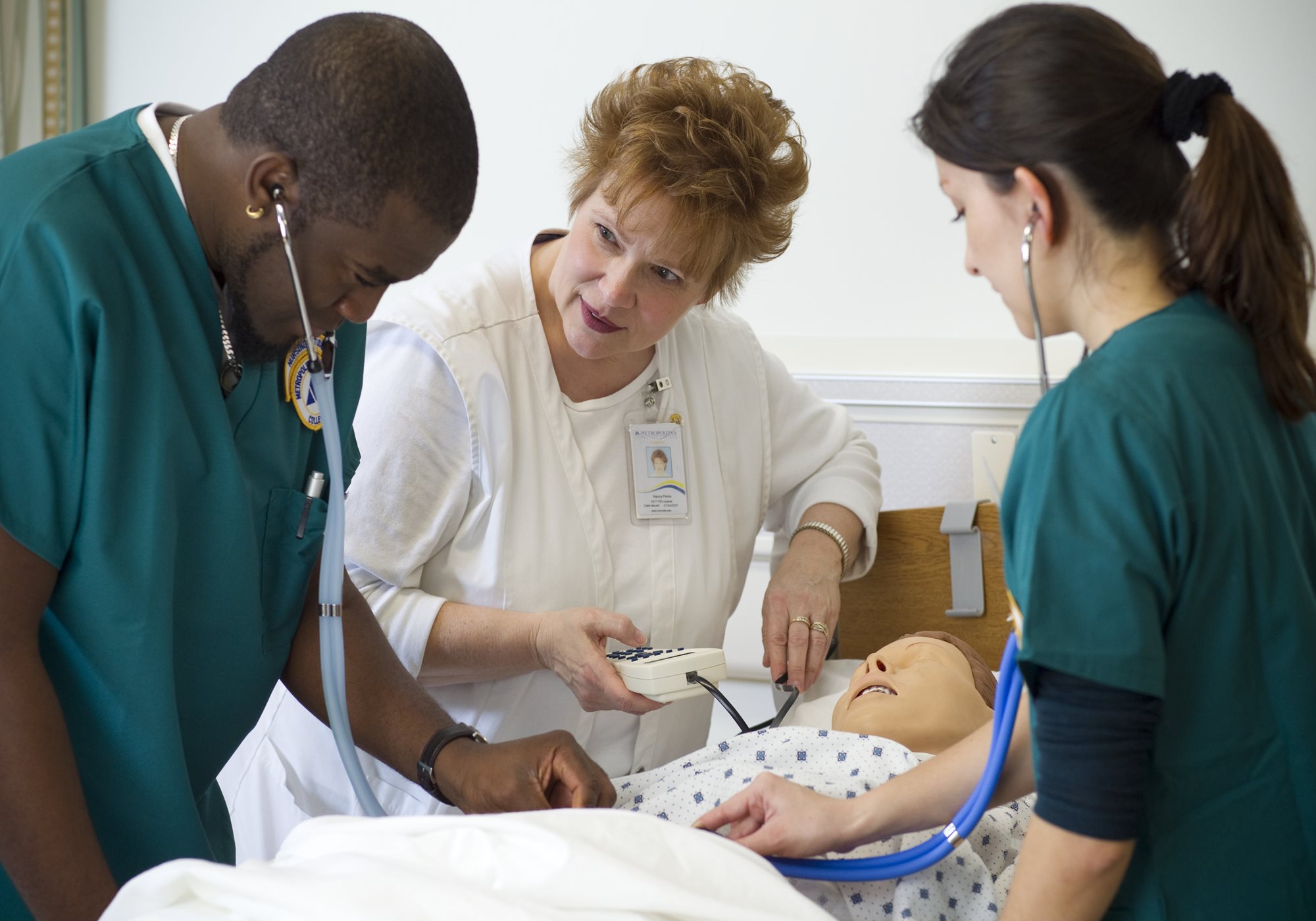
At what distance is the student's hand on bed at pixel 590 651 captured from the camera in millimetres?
1588

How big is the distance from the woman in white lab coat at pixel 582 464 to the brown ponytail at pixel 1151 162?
0.76 m

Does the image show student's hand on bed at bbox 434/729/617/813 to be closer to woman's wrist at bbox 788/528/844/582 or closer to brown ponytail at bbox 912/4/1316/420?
woman's wrist at bbox 788/528/844/582

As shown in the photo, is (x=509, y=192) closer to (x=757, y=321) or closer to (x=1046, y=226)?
(x=757, y=321)

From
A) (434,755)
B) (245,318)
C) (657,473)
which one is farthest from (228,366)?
(657,473)

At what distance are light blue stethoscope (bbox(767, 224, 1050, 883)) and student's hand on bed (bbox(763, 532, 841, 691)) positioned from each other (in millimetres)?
660

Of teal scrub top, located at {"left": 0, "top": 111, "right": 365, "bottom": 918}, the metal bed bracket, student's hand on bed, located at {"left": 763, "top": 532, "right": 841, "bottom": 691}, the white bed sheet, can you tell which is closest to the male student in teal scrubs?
teal scrub top, located at {"left": 0, "top": 111, "right": 365, "bottom": 918}

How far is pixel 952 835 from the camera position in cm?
115

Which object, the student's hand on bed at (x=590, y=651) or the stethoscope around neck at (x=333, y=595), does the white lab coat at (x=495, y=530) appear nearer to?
the student's hand on bed at (x=590, y=651)

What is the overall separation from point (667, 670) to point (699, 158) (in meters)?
0.74

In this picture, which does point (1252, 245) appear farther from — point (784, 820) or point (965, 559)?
point (965, 559)

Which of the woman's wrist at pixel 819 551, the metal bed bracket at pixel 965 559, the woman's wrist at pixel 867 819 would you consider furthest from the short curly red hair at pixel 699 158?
the woman's wrist at pixel 867 819

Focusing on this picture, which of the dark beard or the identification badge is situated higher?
the dark beard

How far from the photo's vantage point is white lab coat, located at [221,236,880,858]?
1.73 meters

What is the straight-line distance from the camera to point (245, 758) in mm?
1894
